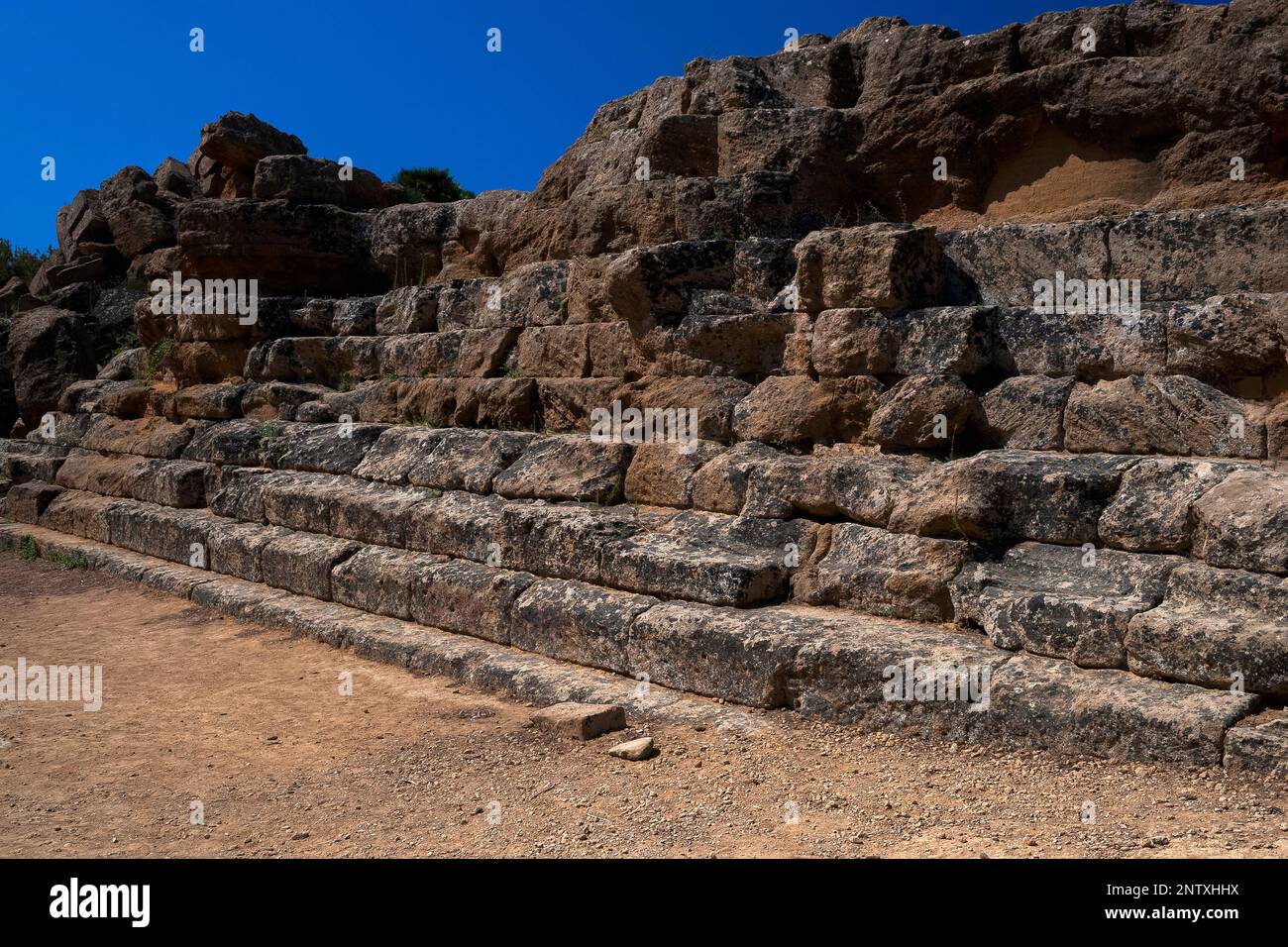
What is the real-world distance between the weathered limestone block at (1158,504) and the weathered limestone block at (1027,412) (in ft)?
2.08

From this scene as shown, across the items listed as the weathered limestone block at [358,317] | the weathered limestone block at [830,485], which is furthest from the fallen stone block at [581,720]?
the weathered limestone block at [358,317]

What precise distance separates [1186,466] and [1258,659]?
1005 millimetres

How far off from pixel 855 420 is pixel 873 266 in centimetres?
82

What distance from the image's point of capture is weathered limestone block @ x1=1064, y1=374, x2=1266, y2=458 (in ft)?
16.4

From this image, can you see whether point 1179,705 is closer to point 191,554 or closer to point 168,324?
point 191,554

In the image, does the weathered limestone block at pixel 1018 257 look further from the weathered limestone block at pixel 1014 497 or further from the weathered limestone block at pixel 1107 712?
the weathered limestone block at pixel 1107 712

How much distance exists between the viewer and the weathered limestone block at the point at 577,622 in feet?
19.5

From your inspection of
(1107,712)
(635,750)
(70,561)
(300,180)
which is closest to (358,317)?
(300,180)

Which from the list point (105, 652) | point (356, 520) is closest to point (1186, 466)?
point (356, 520)

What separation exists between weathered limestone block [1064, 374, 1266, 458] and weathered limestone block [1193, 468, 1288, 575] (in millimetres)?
358

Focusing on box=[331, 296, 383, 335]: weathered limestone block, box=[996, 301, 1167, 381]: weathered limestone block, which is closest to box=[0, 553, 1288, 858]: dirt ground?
box=[996, 301, 1167, 381]: weathered limestone block

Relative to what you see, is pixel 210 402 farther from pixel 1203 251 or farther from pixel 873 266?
pixel 1203 251

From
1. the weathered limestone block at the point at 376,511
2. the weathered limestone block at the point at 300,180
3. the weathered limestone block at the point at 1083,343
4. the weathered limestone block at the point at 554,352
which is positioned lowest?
the weathered limestone block at the point at 376,511

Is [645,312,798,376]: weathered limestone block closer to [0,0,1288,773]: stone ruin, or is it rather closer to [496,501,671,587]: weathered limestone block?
[0,0,1288,773]: stone ruin
